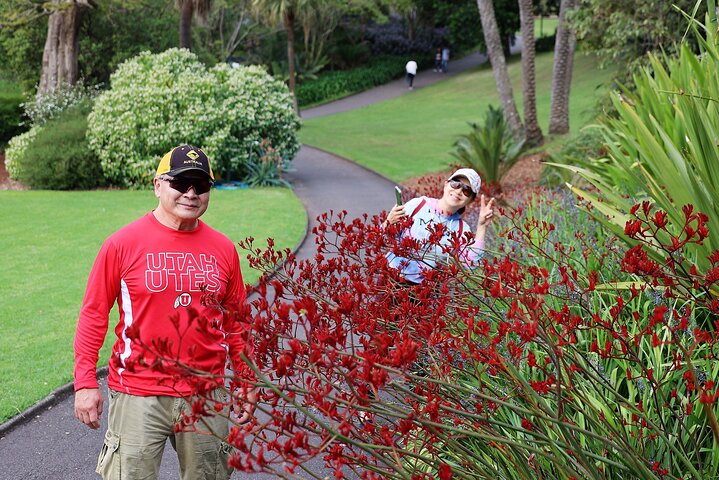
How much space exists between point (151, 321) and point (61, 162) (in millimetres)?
17952

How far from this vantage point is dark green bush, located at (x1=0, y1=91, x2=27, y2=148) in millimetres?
29203

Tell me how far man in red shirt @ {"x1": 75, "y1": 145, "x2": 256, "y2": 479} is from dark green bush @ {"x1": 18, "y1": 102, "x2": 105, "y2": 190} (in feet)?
57.9

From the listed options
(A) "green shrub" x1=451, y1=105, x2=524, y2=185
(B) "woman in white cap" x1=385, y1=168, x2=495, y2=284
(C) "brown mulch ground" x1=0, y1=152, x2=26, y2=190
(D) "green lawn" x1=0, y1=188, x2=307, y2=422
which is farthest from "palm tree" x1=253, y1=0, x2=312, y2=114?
(B) "woman in white cap" x1=385, y1=168, x2=495, y2=284

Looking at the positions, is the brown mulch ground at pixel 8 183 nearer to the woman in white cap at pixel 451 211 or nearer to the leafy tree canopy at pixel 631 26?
the leafy tree canopy at pixel 631 26

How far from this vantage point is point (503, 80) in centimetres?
2127

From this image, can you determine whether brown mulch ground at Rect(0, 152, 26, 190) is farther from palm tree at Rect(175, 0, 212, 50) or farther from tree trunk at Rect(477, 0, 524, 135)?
tree trunk at Rect(477, 0, 524, 135)

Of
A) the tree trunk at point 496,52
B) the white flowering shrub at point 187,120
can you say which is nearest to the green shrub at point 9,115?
the white flowering shrub at point 187,120

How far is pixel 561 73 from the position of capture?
21.3 meters

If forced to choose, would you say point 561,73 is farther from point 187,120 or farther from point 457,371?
point 457,371

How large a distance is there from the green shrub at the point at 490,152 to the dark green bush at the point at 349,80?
92.2 ft

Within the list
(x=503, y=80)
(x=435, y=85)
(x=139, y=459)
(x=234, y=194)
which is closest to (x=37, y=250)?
(x=234, y=194)

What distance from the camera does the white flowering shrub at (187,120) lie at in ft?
63.6

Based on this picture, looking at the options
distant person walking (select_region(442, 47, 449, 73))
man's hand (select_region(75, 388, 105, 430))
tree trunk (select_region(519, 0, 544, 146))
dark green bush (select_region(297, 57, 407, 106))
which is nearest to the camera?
man's hand (select_region(75, 388, 105, 430))

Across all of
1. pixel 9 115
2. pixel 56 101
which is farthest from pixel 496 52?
pixel 9 115
